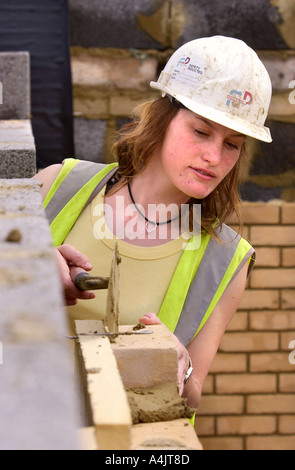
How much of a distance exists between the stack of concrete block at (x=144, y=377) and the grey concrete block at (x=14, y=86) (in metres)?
1.82

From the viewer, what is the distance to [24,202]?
4.57 feet

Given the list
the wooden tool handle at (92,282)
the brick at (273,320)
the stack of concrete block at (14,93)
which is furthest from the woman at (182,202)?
the brick at (273,320)

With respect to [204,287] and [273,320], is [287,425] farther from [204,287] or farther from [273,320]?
[204,287]

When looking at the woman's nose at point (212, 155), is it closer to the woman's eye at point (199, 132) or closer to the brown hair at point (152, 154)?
the woman's eye at point (199, 132)

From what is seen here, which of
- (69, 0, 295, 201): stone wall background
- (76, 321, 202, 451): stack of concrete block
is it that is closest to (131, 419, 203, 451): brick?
(76, 321, 202, 451): stack of concrete block

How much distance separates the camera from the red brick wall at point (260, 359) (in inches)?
156

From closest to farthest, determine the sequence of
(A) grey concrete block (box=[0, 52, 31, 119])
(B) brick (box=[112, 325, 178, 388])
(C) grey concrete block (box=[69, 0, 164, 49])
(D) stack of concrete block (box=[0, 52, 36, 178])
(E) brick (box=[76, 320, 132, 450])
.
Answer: (E) brick (box=[76, 320, 132, 450]) < (B) brick (box=[112, 325, 178, 388]) < (D) stack of concrete block (box=[0, 52, 36, 178]) < (A) grey concrete block (box=[0, 52, 31, 119]) < (C) grey concrete block (box=[69, 0, 164, 49])

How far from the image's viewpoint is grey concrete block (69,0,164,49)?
12.1 ft

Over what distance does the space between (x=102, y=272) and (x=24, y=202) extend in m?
0.82

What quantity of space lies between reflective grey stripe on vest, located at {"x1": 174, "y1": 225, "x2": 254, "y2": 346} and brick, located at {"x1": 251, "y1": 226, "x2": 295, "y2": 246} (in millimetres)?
1625

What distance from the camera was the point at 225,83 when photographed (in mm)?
2230

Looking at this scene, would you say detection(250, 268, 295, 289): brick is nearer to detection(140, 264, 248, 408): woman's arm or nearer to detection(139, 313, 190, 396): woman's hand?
detection(140, 264, 248, 408): woman's arm

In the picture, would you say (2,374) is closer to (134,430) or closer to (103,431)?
(103,431)

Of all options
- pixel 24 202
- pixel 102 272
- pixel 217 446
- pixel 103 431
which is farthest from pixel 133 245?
pixel 217 446
